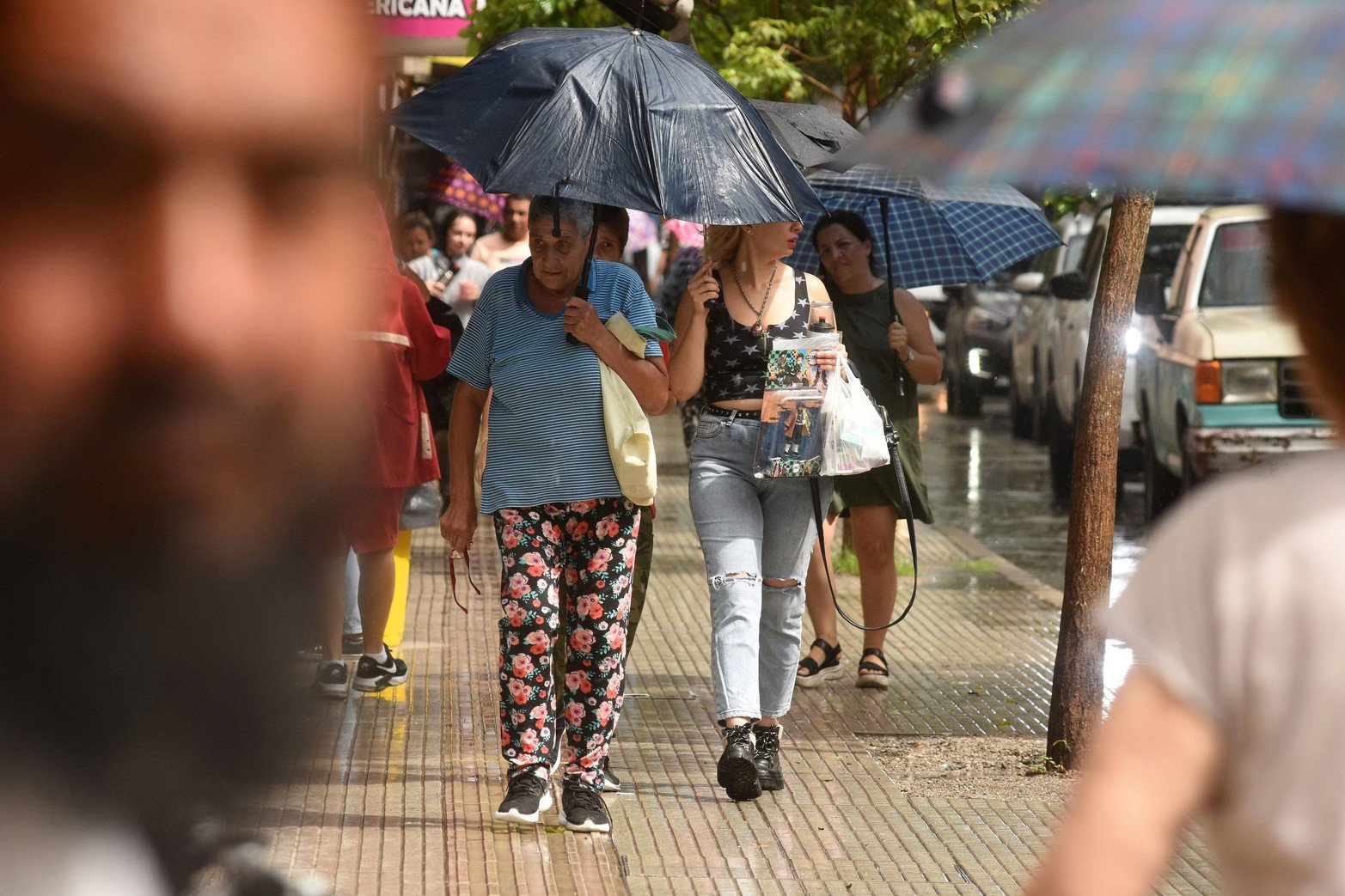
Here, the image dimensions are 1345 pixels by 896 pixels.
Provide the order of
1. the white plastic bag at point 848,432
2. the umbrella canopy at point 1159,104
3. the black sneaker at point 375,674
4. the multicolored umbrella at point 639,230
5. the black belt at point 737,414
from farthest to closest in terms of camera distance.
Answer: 1. the multicolored umbrella at point 639,230
2. the black sneaker at point 375,674
3. the black belt at point 737,414
4. the white plastic bag at point 848,432
5. the umbrella canopy at point 1159,104

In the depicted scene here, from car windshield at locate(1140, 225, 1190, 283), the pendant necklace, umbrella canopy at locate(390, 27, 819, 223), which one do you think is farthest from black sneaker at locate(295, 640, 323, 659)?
car windshield at locate(1140, 225, 1190, 283)

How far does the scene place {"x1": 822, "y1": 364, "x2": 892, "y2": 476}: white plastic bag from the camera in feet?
19.6

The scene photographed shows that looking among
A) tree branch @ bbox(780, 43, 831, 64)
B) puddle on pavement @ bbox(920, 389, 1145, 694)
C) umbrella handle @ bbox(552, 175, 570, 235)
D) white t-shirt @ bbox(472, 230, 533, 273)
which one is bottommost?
puddle on pavement @ bbox(920, 389, 1145, 694)

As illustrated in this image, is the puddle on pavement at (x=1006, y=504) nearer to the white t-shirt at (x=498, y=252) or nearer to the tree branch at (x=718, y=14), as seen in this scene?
the white t-shirt at (x=498, y=252)

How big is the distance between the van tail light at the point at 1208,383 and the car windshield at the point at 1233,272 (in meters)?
0.77

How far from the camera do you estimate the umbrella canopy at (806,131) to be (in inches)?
280

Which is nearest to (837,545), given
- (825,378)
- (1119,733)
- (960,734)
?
(960,734)

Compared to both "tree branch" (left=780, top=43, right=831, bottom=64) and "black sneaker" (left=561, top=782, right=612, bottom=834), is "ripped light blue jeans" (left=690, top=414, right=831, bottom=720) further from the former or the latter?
"tree branch" (left=780, top=43, right=831, bottom=64)

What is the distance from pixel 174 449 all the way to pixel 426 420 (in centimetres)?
677

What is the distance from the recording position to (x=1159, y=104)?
1480 millimetres

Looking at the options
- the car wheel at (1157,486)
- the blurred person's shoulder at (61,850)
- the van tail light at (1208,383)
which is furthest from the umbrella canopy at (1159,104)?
the car wheel at (1157,486)

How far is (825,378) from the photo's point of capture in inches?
238

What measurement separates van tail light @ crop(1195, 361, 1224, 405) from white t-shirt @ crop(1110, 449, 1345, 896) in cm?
1043

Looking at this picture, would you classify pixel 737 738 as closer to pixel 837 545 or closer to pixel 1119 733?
pixel 1119 733
